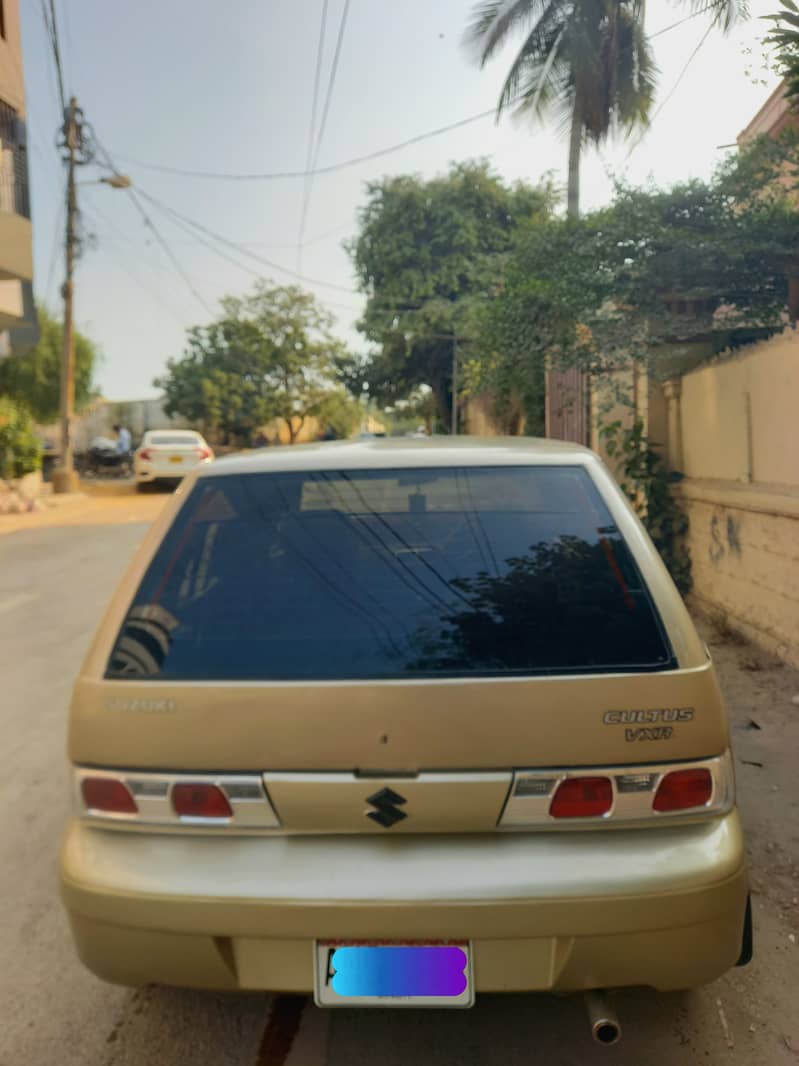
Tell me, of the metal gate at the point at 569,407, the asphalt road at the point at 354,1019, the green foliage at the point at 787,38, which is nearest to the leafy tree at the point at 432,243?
the metal gate at the point at 569,407

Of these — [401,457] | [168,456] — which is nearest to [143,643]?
[401,457]

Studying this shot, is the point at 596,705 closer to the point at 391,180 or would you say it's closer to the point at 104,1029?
the point at 104,1029

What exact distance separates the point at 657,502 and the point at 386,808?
6834 mm

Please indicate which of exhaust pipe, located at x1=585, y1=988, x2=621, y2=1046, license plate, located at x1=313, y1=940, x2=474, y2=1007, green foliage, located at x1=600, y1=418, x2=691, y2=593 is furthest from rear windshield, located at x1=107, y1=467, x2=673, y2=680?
green foliage, located at x1=600, y1=418, x2=691, y2=593

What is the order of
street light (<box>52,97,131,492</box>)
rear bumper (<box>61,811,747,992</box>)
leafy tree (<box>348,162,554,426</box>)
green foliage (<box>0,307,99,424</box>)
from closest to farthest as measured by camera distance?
rear bumper (<box>61,811,747,992</box>) → street light (<box>52,97,131,492</box>) → leafy tree (<box>348,162,554,426</box>) → green foliage (<box>0,307,99,424</box>)

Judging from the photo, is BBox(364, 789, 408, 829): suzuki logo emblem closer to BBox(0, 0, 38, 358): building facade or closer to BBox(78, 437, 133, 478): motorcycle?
BBox(0, 0, 38, 358): building facade

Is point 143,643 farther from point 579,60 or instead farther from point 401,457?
point 579,60

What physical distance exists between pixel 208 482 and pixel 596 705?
3.92ft

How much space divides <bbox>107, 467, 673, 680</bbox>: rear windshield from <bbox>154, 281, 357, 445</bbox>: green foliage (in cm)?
3550

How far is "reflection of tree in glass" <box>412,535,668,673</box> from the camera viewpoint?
2094 mm

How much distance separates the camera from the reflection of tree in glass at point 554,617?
6.87ft

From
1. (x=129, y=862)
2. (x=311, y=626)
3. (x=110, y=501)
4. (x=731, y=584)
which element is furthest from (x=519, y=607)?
(x=110, y=501)

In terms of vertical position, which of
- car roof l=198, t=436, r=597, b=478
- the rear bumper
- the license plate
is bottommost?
the license plate

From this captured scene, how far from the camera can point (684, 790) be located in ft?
6.73
